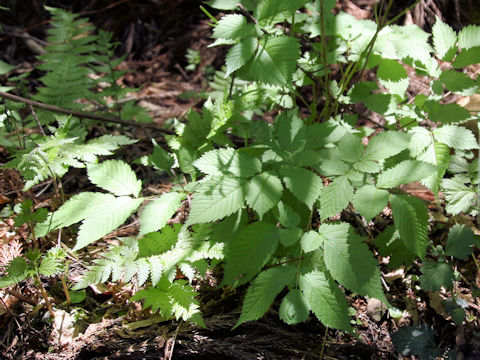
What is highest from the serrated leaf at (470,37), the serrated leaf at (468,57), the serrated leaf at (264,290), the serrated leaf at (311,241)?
the serrated leaf at (470,37)

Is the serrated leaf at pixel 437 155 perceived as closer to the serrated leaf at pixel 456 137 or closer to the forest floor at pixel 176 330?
the serrated leaf at pixel 456 137

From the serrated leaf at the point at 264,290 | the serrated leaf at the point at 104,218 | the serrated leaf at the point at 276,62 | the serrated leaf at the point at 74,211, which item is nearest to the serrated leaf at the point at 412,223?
the serrated leaf at the point at 264,290

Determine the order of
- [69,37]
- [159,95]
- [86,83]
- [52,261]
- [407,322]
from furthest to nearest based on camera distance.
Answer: [159,95] → [69,37] → [86,83] → [407,322] → [52,261]

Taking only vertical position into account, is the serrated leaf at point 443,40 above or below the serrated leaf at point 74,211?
above

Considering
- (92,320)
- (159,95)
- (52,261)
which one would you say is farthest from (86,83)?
(92,320)

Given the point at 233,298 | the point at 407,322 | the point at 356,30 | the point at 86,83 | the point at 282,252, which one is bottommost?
the point at 407,322

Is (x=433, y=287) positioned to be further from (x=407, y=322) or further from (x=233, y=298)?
(x=233, y=298)

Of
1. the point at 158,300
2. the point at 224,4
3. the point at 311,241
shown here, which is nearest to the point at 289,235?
the point at 311,241
